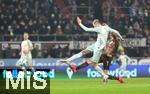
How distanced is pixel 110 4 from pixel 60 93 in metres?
23.4

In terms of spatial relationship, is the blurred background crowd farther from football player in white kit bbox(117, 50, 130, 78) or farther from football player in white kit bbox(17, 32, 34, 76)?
football player in white kit bbox(17, 32, 34, 76)

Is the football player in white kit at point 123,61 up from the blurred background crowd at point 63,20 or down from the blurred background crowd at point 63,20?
down

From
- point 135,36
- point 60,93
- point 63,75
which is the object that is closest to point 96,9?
point 135,36

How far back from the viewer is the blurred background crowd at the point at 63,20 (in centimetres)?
3641

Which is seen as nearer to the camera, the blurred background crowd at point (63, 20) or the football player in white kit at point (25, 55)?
the football player in white kit at point (25, 55)

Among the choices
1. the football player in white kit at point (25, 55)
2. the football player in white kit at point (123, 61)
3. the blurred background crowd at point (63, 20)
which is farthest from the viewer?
the blurred background crowd at point (63, 20)

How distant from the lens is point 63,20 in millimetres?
39438

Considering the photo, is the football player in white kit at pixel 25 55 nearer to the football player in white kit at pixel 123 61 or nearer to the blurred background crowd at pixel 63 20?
the blurred background crowd at pixel 63 20

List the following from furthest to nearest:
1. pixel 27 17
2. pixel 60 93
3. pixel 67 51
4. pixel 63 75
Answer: pixel 27 17
pixel 67 51
pixel 63 75
pixel 60 93

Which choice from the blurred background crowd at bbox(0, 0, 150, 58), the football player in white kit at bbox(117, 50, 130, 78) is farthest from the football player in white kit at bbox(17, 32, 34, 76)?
the football player in white kit at bbox(117, 50, 130, 78)

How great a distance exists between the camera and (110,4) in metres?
41.8

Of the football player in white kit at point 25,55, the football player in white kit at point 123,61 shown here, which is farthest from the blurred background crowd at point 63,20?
the football player in white kit at point 25,55

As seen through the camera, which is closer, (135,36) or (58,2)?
(135,36)

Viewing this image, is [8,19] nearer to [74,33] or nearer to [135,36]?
[74,33]
